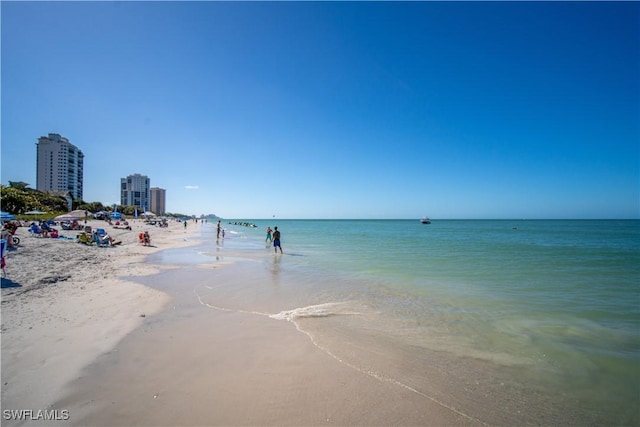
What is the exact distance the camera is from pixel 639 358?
19.0 ft

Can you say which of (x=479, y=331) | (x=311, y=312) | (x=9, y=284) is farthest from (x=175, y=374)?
(x=9, y=284)

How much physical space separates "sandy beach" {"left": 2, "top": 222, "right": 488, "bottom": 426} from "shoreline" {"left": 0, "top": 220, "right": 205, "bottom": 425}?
2 cm

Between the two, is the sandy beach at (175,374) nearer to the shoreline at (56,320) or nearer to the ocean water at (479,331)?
the shoreline at (56,320)

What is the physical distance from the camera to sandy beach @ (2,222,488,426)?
141 inches

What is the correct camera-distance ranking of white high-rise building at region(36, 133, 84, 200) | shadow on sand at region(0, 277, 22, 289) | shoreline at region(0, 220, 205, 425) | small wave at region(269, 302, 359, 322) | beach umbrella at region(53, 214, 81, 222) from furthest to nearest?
white high-rise building at region(36, 133, 84, 200), beach umbrella at region(53, 214, 81, 222), shadow on sand at region(0, 277, 22, 289), small wave at region(269, 302, 359, 322), shoreline at region(0, 220, 205, 425)

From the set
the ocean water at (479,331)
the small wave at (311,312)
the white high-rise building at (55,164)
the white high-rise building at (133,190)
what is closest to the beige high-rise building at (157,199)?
the white high-rise building at (133,190)

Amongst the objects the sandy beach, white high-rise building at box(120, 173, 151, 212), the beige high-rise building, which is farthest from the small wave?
the beige high-rise building

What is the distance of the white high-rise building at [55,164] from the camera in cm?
11344

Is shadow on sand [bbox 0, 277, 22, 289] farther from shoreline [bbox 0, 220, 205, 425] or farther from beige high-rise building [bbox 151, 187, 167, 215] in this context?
beige high-rise building [bbox 151, 187, 167, 215]

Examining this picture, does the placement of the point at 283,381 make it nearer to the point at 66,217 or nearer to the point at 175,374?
the point at 175,374

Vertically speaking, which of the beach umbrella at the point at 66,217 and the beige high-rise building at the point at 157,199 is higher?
the beige high-rise building at the point at 157,199

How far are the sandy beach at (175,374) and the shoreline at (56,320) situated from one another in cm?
2

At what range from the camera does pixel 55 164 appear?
115m

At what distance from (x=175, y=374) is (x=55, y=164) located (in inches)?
A: 6111
